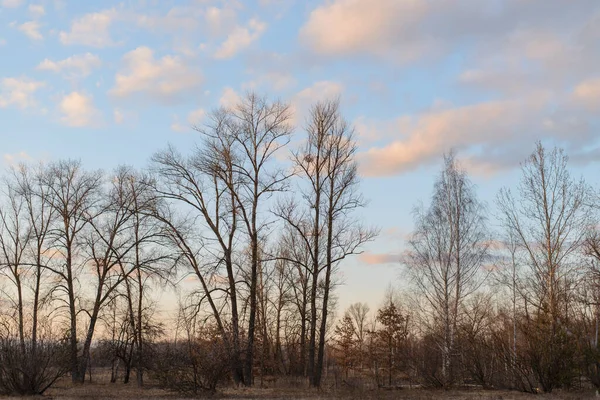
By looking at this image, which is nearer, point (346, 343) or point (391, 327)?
point (391, 327)

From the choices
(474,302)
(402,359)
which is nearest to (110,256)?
(402,359)

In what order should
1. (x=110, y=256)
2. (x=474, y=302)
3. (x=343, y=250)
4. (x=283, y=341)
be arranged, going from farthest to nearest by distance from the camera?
(x=283, y=341) → (x=474, y=302) → (x=110, y=256) → (x=343, y=250)

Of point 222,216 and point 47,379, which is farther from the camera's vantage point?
point 222,216

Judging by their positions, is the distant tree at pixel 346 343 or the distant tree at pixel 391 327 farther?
the distant tree at pixel 346 343

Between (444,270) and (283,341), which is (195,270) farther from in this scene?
(283,341)

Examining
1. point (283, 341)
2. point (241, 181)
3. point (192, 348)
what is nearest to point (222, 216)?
point (241, 181)

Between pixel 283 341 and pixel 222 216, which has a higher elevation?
pixel 222 216

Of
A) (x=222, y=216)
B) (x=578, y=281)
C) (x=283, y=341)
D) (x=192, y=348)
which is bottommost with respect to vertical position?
(x=283, y=341)

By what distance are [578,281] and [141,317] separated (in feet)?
82.5

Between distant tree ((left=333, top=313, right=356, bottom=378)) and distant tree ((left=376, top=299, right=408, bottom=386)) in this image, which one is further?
distant tree ((left=333, top=313, right=356, bottom=378))

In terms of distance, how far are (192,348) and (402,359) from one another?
1068 cm

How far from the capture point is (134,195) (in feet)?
112

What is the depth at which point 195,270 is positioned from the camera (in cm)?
2819

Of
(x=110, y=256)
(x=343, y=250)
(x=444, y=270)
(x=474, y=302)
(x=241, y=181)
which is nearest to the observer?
(x=343, y=250)
